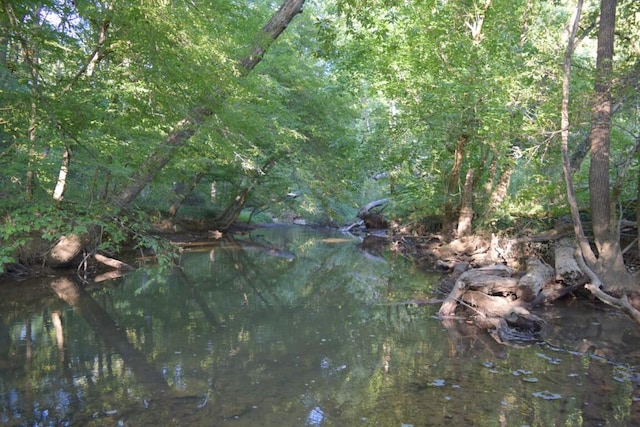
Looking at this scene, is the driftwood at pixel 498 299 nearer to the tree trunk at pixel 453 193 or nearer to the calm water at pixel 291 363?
the calm water at pixel 291 363

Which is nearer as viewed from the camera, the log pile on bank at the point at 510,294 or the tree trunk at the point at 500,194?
the log pile on bank at the point at 510,294

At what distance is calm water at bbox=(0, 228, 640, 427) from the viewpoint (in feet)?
15.4

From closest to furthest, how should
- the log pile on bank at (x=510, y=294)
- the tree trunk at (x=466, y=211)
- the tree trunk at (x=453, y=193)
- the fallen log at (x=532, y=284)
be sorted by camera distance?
the log pile on bank at (x=510, y=294) < the fallen log at (x=532, y=284) < the tree trunk at (x=453, y=193) < the tree trunk at (x=466, y=211)

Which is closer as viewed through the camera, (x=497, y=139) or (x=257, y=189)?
(x=497, y=139)

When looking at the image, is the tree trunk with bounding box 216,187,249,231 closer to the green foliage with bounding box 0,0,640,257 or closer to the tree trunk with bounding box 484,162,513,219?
the green foliage with bounding box 0,0,640,257

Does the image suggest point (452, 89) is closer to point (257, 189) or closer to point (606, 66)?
point (606, 66)

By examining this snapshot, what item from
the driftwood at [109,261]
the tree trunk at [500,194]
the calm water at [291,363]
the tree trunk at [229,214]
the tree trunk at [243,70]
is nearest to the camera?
the calm water at [291,363]

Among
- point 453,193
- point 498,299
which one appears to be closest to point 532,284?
point 498,299

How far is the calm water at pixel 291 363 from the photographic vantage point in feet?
15.4

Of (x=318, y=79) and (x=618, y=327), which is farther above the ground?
(x=318, y=79)

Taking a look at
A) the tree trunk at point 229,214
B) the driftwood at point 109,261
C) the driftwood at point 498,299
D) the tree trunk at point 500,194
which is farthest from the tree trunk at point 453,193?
the tree trunk at point 229,214

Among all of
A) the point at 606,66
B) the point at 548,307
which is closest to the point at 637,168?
the point at 606,66

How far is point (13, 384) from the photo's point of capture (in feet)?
17.5

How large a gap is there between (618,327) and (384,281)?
5.68m
